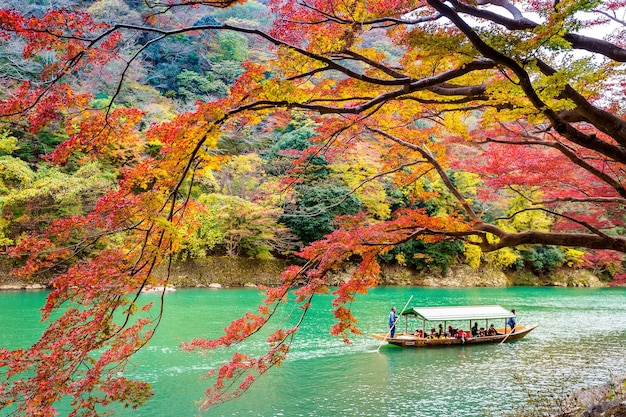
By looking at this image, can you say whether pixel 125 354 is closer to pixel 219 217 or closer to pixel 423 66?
pixel 423 66

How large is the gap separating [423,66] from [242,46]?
31188 mm

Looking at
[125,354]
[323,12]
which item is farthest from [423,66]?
[125,354]

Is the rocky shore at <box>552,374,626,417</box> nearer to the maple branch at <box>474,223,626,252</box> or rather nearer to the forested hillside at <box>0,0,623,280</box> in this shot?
the maple branch at <box>474,223,626,252</box>

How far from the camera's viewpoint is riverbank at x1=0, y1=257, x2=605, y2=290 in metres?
22.0

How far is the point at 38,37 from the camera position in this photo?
335 centimetres

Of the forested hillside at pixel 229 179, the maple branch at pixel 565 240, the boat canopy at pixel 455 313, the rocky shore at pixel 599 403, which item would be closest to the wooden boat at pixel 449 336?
the boat canopy at pixel 455 313

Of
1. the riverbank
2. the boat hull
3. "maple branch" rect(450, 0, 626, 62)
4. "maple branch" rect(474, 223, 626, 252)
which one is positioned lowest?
the boat hull

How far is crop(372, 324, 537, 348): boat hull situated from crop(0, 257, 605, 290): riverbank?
11.3 meters

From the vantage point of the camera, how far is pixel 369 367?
9625 millimetres

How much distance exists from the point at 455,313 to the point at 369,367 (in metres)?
3.96

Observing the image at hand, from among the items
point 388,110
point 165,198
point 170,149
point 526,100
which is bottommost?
point 165,198

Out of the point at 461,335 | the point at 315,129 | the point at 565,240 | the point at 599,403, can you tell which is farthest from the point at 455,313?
the point at 315,129

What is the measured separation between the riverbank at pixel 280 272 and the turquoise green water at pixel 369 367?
209 inches

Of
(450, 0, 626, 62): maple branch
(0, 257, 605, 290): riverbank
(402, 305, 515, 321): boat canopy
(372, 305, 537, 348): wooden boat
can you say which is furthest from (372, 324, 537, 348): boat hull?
(0, 257, 605, 290): riverbank
